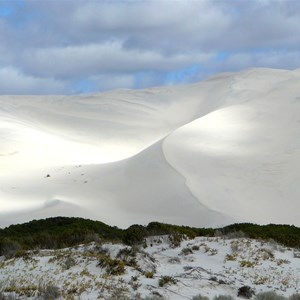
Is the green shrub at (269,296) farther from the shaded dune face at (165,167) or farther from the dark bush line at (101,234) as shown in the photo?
the shaded dune face at (165,167)

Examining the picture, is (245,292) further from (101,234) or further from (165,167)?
(165,167)

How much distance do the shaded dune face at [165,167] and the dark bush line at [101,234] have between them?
22.0 ft

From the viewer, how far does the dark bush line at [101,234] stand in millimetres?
11016

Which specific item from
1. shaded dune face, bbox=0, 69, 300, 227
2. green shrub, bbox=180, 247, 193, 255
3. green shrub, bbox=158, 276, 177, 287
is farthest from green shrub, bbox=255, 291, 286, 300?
shaded dune face, bbox=0, 69, 300, 227

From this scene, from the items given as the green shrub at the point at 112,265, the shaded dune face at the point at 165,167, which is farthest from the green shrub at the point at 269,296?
the shaded dune face at the point at 165,167

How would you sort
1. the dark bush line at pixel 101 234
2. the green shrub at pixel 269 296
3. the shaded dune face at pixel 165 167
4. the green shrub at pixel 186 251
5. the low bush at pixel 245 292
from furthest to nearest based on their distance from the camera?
the shaded dune face at pixel 165 167 → the dark bush line at pixel 101 234 → the green shrub at pixel 186 251 → the low bush at pixel 245 292 → the green shrub at pixel 269 296

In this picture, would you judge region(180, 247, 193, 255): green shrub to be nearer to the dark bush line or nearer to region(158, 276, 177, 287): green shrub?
the dark bush line

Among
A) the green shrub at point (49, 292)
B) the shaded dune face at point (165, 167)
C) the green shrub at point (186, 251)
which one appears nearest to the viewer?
the green shrub at point (49, 292)

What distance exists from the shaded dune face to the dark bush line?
6691 millimetres

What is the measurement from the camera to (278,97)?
37.5 m

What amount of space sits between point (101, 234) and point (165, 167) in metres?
13.4

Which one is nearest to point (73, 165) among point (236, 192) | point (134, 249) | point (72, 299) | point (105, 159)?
point (105, 159)

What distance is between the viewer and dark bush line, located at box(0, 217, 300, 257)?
36.1ft

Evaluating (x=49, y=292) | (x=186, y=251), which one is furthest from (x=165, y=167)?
(x=49, y=292)
